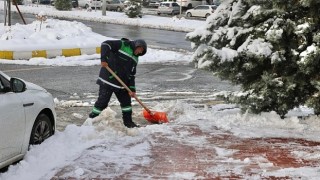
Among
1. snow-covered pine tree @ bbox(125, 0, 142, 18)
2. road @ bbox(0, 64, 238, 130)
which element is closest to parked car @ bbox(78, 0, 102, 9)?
snow-covered pine tree @ bbox(125, 0, 142, 18)

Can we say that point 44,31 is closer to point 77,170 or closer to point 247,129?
point 247,129

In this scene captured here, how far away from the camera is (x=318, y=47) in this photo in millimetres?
7113

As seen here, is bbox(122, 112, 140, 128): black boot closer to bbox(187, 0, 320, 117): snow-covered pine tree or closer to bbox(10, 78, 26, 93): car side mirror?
bbox(187, 0, 320, 117): snow-covered pine tree

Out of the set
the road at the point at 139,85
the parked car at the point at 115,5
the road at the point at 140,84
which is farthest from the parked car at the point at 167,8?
the road at the point at 139,85

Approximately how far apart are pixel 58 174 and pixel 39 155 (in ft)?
1.33

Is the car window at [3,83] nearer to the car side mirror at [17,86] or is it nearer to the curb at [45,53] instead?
the car side mirror at [17,86]

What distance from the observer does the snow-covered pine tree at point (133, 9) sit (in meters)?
39.0

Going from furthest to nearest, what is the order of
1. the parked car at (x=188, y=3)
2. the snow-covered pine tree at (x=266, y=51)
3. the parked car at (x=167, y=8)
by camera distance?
the parked car at (x=188, y=3)
the parked car at (x=167, y=8)
the snow-covered pine tree at (x=266, y=51)

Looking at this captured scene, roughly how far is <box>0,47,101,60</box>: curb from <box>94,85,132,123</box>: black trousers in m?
8.66

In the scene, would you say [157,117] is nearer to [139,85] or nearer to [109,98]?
[109,98]

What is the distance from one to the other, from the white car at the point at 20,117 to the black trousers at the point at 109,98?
5.35 feet

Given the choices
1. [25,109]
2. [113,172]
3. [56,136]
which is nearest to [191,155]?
[113,172]


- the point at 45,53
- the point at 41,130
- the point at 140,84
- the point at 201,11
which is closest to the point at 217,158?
the point at 41,130

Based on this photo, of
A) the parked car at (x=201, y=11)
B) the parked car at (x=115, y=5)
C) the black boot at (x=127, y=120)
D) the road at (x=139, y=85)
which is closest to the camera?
the black boot at (x=127, y=120)
